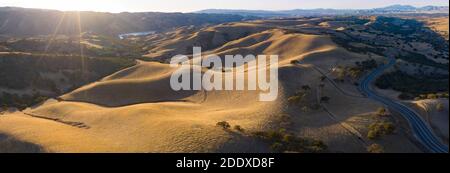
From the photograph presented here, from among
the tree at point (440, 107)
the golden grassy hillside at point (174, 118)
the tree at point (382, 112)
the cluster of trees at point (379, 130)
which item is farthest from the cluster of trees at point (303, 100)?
the tree at point (440, 107)

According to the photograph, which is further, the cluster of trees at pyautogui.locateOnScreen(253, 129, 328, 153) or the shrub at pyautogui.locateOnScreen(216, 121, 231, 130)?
the shrub at pyautogui.locateOnScreen(216, 121, 231, 130)

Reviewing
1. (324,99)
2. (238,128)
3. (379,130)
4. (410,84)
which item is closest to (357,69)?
(410,84)

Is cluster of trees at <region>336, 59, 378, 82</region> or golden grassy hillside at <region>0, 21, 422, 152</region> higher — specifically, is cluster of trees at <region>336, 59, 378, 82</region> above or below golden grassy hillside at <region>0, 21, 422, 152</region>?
above

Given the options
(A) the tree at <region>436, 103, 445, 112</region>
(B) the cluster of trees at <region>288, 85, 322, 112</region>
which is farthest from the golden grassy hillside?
(A) the tree at <region>436, 103, 445, 112</region>

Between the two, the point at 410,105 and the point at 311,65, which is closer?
the point at 410,105

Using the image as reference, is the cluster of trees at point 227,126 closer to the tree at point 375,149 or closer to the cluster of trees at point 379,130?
the tree at point 375,149

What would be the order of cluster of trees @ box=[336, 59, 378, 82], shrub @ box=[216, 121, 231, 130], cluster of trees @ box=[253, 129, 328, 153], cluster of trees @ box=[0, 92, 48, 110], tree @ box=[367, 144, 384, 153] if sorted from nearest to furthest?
tree @ box=[367, 144, 384, 153] < cluster of trees @ box=[253, 129, 328, 153] < shrub @ box=[216, 121, 231, 130] < cluster of trees @ box=[0, 92, 48, 110] < cluster of trees @ box=[336, 59, 378, 82]

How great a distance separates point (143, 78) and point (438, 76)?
2536 inches

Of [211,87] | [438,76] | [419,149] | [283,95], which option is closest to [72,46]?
[211,87]

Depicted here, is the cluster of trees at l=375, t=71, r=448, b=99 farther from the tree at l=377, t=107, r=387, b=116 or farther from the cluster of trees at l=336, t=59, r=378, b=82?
the tree at l=377, t=107, r=387, b=116

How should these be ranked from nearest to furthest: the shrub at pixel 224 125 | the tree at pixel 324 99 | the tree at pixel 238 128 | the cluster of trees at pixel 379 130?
the cluster of trees at pixel 379 130
the tree at pixel 238 128
the shrub at pixel 224 125
the tree at pixel 324 99

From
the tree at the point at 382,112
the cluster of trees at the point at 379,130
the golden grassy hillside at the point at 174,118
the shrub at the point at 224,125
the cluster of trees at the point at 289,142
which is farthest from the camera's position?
the tree at the point at 382,112

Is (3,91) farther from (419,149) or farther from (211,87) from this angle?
(419,149)
